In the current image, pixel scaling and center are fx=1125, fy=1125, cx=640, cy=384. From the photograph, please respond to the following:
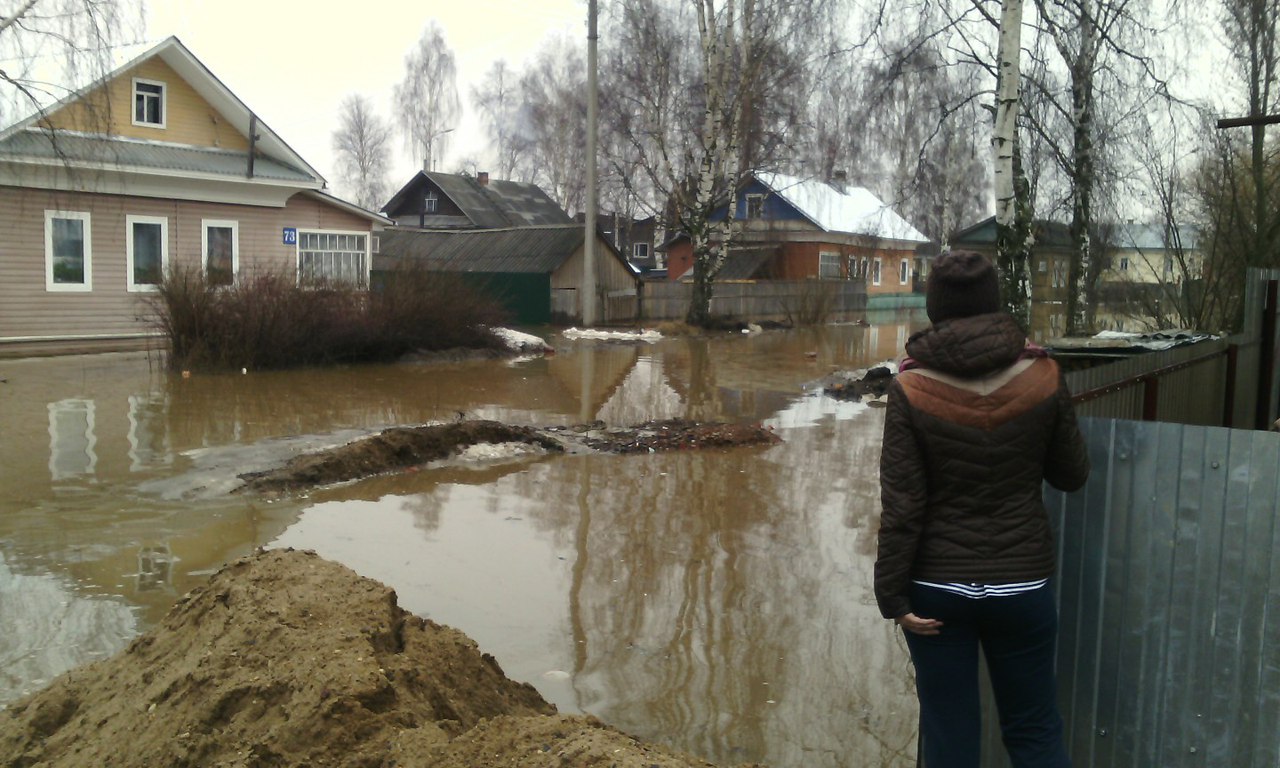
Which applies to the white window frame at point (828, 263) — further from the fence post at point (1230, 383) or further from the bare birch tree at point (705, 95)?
the fence post at point (1230, 383)

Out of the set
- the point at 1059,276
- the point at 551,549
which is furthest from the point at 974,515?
the point at 1059,276

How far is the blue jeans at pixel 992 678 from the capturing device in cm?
318

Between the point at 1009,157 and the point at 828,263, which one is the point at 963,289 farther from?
the point at 828,263

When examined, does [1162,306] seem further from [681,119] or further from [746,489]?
[681,119]

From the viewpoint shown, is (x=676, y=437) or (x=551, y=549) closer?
(x=551, y=549)

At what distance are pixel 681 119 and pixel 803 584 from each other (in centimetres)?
2691

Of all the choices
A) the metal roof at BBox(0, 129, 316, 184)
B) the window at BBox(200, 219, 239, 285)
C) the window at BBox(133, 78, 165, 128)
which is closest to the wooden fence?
the metal roof at BBox(0, 129, 316, 184)

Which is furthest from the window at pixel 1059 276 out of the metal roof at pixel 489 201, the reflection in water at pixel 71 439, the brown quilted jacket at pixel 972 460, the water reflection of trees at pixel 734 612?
the brown quilted jacket at pixel 972 460

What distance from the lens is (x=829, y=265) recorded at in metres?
51.7

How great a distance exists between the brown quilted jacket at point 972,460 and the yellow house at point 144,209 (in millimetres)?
16814

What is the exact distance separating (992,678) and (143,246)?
2341 cm

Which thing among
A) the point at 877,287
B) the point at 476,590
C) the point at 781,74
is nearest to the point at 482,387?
the point at 476,590

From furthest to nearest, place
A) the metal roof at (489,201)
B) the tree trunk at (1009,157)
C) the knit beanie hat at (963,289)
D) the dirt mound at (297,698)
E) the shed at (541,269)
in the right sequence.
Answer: the metal roof at (489,201) < the shed at (541,269) < the tree trunk at (1009,157) < the dirt mound at (297,698) < the knit beanie hat at (963,289)

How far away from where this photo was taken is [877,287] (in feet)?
182
